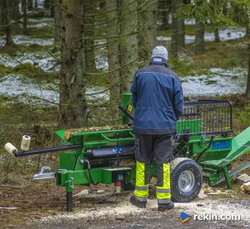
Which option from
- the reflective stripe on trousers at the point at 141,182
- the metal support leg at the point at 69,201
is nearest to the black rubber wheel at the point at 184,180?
the reflective stripe on trousers at the point at 141,182

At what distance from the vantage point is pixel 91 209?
7.41 m

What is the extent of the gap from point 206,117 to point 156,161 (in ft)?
5.86

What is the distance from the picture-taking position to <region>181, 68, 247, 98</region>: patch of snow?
24.1 m

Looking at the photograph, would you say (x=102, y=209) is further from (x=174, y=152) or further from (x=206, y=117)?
(x=206, y=117)

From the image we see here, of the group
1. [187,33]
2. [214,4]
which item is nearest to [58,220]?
[214,4]

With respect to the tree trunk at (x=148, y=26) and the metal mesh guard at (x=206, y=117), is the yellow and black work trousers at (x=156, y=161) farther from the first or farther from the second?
the tree trunk at (x=148, y=26)

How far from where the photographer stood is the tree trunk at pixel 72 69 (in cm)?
1100

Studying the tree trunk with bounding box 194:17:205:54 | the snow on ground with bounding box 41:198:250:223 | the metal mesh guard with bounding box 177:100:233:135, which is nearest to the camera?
the snow on ground with bounding box 41:198:250:223

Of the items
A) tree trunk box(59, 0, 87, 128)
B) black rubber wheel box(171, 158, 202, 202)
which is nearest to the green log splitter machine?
black rubber wheel box(171, 158, 202, 202)

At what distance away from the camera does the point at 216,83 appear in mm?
26391

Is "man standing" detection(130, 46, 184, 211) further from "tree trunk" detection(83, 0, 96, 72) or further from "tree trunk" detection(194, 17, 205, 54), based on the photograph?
"tree trunk" detection(194, 17, 205, 54)

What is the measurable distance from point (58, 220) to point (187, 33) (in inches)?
1537

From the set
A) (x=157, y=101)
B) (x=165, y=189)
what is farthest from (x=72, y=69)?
(x=165, y=189)

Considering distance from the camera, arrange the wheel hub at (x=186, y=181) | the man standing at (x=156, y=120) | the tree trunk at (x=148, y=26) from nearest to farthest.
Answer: the man standing at (x=156, y=120)
the wheel hub at (x=186, y=181)
the tree trunk at (x=148, y=26)
